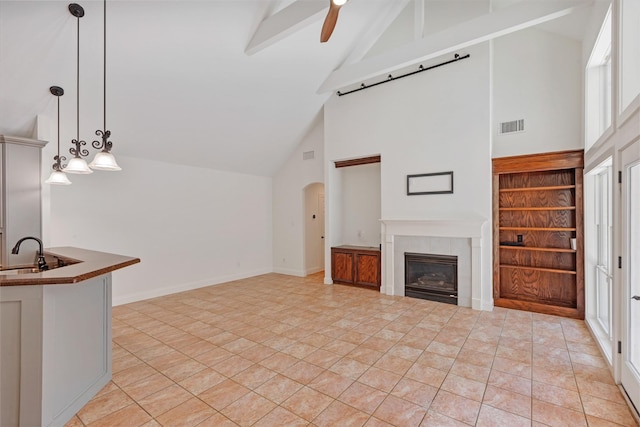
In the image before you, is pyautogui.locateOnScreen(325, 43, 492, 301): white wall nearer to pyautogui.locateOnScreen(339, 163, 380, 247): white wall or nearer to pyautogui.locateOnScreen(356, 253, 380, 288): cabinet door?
pyautogui.locateOnScreen(339, 163, 380, 247): white wall

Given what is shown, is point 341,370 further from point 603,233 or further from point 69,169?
point 603,233

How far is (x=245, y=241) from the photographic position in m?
7.07

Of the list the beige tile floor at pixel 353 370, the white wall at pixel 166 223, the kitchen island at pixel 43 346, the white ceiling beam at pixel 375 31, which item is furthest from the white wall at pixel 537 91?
the kitchen island at pixel 43 346

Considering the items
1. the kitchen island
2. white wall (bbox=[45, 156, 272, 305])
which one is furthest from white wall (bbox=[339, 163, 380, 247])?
the kitchen island

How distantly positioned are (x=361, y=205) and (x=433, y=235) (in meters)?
1.96

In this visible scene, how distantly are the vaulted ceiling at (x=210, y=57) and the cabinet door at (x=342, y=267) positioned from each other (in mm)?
3013

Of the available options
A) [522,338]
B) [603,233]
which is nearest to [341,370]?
[522,338]

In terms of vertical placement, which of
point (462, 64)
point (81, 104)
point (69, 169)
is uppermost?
point (462, 64)

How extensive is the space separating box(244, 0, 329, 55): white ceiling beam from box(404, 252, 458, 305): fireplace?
3.94 metres

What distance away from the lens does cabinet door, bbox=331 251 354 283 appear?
5949 mm

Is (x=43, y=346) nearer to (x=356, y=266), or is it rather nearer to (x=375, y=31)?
(x=356, y=266)

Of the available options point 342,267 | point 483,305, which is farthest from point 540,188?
point 342,267

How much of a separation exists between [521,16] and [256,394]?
207 inches

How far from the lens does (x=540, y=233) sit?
443cm
